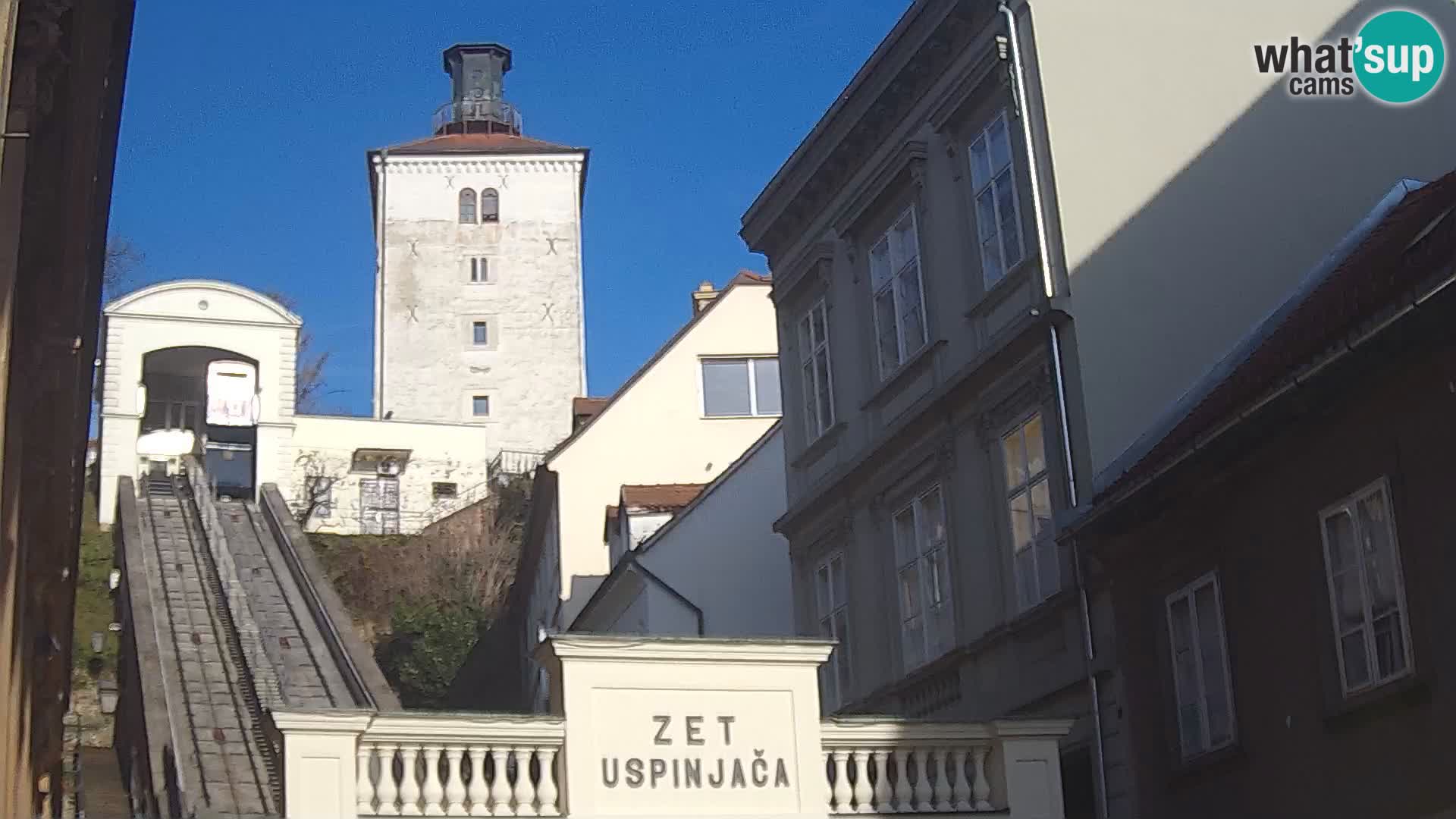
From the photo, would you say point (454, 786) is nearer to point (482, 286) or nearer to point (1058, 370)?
point (1058, 370)

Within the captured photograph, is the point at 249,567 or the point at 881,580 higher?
the point at 249,567

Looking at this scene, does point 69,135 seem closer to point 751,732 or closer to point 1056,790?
point 751,732

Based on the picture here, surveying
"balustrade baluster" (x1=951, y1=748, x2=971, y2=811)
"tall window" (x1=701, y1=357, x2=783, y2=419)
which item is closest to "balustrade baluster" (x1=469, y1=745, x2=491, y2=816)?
"balustrade baluster" (x1=951, y1=748, x2=971, y2=811)

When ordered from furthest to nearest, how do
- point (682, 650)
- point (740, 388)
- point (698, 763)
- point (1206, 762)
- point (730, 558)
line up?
point (740, 388), point (730, 558), point (1206, 762), point (682, 650), point (698, 763)

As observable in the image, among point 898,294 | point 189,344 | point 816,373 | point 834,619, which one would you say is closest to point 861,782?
point 898,294

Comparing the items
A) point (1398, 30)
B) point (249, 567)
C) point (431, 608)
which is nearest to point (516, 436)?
point (431, 608)

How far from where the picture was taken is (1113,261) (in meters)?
19.1

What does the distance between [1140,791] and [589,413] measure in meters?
27.9

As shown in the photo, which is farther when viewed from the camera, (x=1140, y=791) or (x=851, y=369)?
(x=851, y=369)

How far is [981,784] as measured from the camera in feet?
50.6

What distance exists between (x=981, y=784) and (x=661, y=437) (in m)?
24.5

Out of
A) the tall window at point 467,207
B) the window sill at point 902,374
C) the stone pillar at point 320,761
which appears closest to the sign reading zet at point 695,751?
the stone pillar at point 320,761

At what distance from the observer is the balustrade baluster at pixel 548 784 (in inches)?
564

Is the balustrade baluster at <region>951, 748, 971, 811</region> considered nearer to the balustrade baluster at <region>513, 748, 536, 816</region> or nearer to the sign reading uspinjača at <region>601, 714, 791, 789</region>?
the sign reading uspinjača at <region>601, 714, 791, 789</region>
